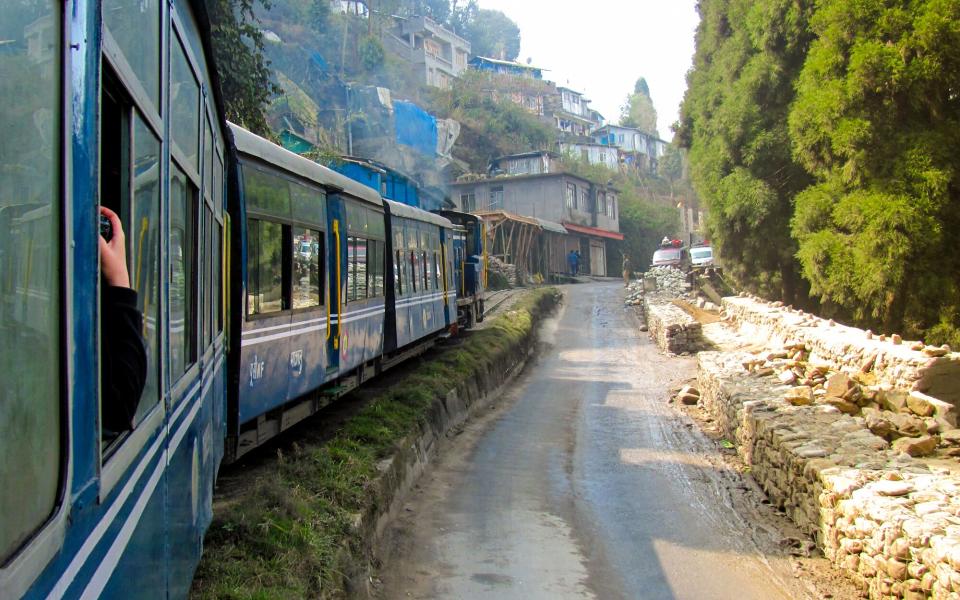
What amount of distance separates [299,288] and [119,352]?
6782mm

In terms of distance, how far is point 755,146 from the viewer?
821 inches

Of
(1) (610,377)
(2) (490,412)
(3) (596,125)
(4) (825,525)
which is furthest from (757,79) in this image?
(3) (596,125)

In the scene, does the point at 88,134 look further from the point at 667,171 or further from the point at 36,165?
the point at 667,171

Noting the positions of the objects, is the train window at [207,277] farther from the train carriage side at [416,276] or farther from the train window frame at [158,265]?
the train carriage side at [416,276]

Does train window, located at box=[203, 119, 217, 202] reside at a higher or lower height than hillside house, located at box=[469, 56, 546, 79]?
lower

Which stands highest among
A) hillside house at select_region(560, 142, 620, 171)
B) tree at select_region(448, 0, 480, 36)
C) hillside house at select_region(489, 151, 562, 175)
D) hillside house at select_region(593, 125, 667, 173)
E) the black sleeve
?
tree at select_region(448, 0, 480, 36)

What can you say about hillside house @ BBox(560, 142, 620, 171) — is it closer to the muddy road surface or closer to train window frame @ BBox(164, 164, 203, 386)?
the muddy road surface

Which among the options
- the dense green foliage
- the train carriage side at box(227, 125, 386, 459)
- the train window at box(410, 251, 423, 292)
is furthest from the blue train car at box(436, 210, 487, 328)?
the train carriage side at box(227, 125, 386, 459)

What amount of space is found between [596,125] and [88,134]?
303 feet

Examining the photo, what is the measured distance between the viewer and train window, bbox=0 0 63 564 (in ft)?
4.66

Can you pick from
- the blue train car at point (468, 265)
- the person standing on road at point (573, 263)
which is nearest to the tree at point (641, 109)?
the person standing on road at point (573, 263)

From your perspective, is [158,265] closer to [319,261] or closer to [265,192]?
[265,192]

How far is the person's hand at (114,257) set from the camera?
2.10m

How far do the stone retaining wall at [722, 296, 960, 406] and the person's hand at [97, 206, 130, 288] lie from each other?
435 inches
